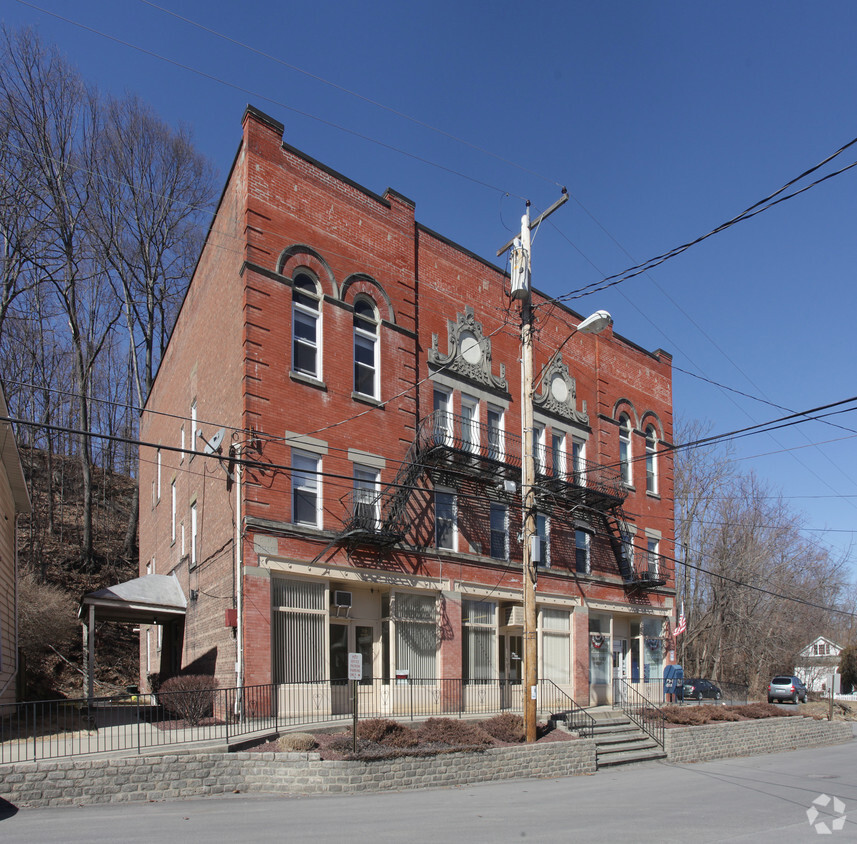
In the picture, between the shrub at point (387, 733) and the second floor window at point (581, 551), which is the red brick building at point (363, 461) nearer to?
the second floor window at point (581, 551)

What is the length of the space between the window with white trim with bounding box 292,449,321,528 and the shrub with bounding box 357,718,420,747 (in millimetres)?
5339

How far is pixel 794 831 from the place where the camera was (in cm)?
1199

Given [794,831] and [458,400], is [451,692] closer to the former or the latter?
[458,400]

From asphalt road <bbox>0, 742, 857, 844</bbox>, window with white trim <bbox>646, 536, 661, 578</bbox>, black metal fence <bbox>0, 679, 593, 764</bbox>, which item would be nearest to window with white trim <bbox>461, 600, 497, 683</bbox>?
black metal fence <bbox>0, 679, 593, 764</bbox>

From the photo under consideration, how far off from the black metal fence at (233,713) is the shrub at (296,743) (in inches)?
27.1

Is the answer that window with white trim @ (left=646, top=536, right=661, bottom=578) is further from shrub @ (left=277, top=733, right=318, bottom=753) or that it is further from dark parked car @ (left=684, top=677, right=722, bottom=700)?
shrub @ (left=277, top=733, right=318, bottom=753)

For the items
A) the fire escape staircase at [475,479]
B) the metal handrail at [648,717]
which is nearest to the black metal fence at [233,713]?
the metal handrail at [648,717]

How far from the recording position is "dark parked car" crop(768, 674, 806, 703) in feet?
132

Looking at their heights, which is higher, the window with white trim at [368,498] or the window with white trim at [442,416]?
the window with white trim at [442,416]

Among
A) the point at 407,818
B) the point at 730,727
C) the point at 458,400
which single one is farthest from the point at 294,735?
the point at 730,727

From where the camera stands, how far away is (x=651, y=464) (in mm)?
33375

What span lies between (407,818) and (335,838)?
1852mm

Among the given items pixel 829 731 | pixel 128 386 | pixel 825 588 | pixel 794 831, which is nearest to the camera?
pixel 794 831

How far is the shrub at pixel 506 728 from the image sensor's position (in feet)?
58.2
